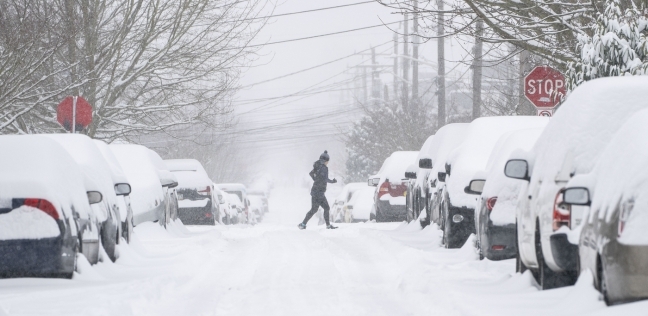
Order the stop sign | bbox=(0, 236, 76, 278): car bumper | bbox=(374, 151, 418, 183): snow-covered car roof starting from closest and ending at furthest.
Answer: bbox=(0, 236, 76, 278): car bumper < the stop sign < bbox=(374, 151, 418, 183): snow-covered car roof

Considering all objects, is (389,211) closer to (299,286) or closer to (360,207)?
(360,207)

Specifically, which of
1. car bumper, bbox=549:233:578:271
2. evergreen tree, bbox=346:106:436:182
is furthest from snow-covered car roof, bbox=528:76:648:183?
evergreen tree, bbox=346:106:436:182

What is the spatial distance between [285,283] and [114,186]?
11.3ft

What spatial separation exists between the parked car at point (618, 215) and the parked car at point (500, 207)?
14.7ft

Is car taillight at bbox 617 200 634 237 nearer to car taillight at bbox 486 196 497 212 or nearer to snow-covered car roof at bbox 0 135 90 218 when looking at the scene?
snow-covered car roof at bbox 0 135 90 218

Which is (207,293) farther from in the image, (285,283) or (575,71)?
(575,71)

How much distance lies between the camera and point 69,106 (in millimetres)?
20859

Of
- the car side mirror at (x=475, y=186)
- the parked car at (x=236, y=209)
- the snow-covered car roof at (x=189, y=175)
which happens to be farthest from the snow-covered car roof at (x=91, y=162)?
the parked car at (x=236, y=209)

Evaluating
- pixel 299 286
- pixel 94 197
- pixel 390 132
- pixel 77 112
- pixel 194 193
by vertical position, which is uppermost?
pixel 77 112

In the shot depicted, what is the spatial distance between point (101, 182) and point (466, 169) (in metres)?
4.51

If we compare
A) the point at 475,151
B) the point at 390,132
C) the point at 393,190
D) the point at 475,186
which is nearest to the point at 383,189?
the point at 393,190

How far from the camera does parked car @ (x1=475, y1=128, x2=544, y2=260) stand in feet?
37.4

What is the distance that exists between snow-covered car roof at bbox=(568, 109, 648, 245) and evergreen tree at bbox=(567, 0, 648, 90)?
611cm

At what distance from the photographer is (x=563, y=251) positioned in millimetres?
7793
